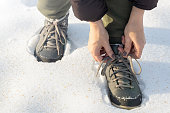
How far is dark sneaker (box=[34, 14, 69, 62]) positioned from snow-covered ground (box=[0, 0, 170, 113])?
0.15 ft

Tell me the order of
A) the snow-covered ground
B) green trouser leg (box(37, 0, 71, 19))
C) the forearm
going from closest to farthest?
the forearm → the snow-covered ground → green trouser leg (box(37, 0, 71, 19))

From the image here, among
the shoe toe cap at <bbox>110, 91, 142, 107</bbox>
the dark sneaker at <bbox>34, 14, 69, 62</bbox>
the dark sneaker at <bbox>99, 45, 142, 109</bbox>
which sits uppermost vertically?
the dark sneaker at <bbox>34, 14, 69, 62</bbox>

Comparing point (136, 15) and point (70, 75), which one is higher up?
point (136, 15)

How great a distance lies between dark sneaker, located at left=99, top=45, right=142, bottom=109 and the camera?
3.86 ft

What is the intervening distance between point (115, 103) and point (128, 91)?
0.32 feet

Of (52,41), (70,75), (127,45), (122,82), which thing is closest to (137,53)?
(127,45)

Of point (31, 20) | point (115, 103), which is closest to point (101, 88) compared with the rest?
point (115, 103)

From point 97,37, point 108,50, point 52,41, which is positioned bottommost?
point 52,41

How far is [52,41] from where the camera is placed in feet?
4.85

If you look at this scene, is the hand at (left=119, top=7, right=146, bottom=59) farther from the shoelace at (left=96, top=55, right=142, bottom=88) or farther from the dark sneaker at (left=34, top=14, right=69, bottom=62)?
the dark sneaker at (left=34, top=14, right=69, bottom=62)

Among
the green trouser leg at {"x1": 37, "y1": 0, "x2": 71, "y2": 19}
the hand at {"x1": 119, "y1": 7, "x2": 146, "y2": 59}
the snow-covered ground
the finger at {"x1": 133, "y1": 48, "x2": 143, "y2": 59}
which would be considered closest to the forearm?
the hand at {"x1": 119, "y1": 7, "x2": 146, "y2": 59}

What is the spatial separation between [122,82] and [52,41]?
22.0 inches

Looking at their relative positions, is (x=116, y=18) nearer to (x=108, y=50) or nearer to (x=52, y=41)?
(x=108, y=50)

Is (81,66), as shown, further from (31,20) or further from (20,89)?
(31,20)
